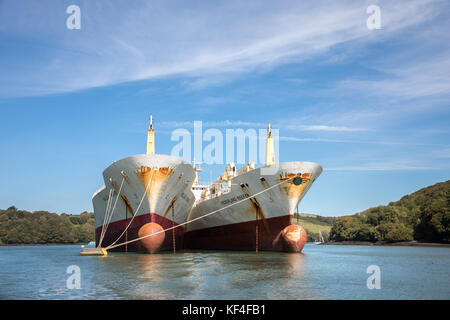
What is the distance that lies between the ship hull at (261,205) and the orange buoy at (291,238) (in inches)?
8.2

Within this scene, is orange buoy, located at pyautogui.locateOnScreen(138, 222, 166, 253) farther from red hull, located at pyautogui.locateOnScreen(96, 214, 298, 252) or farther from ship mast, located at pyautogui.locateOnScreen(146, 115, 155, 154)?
ship mast, located at pyautogui.locateOnScreen(146, 115, 155, 154)

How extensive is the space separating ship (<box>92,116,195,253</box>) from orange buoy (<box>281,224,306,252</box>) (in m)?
9.56

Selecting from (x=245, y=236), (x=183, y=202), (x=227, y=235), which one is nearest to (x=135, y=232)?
(x=183, y=202)

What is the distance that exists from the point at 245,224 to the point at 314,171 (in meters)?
8.05

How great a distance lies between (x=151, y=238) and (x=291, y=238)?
11523 mm

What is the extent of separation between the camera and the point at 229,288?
14.7 meters

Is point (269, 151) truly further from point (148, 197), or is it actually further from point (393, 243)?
point (393, 243)

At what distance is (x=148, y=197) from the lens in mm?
30500

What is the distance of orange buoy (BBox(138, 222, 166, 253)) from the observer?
3031 cm

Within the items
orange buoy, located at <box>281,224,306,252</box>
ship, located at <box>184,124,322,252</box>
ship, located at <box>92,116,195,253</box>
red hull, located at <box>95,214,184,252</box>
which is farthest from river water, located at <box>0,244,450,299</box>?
ship, located at <box>184,124,322,252</box>

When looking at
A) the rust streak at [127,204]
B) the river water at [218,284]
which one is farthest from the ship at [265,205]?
the river water at [218,284]

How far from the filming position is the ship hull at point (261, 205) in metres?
31.4

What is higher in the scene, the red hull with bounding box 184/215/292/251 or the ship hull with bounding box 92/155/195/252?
the ship hull with bounding box 92/155/195/252
